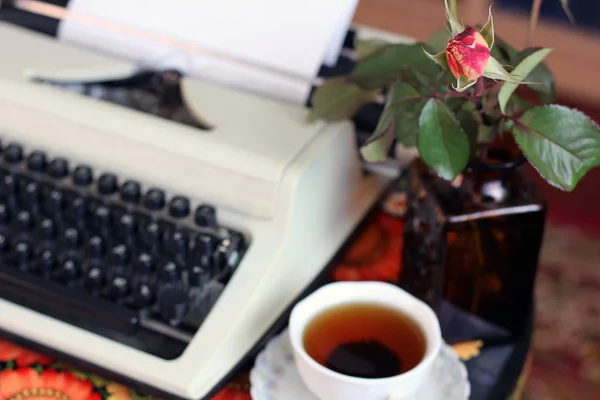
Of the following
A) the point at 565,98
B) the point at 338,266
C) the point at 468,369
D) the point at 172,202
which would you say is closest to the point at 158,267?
the point at 172,202

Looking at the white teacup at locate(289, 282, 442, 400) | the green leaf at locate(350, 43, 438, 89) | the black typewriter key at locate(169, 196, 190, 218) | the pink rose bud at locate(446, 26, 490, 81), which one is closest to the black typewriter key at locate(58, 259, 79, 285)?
the black typewriter key at locate(169, 196, 190, 218)

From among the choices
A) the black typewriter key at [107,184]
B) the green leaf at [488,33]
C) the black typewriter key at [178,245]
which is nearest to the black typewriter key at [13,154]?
the black typewriter key at [107,184]

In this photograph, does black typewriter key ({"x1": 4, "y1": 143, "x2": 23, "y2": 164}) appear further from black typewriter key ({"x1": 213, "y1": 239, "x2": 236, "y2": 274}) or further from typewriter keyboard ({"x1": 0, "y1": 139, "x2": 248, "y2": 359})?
black typewriter key ({"x1": 213, "y1": 239, "x2": 236, "y2": 274})

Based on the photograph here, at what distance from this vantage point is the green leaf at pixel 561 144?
0.62 metres

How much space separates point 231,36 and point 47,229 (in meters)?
0.30

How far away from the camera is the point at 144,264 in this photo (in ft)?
2.43

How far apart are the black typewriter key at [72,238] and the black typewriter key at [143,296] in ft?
0.30

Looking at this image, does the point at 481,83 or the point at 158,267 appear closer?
the point at 481,83

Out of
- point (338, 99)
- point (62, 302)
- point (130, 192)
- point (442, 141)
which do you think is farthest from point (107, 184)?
point (442, 141)

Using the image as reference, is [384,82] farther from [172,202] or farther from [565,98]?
[565,98]

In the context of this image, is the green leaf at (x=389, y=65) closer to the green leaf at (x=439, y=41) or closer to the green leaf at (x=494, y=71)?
the green leaf at (x=439, y=41)

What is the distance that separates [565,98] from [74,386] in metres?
1.61

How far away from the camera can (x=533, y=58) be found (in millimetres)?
602

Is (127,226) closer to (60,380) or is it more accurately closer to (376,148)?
(60,380)
